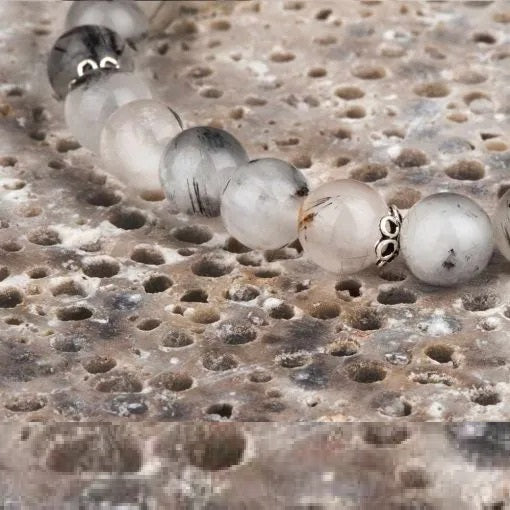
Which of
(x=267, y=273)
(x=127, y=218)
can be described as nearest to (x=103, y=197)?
(x=127, y=218)

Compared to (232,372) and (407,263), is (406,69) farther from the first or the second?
(232,372)

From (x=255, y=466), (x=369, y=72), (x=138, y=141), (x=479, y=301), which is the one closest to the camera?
(x=255, y=466)

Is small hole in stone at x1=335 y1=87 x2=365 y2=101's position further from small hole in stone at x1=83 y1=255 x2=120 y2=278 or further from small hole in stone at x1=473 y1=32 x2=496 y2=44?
small hole in stone at x1=83 y1=255 x2=120 y2=278

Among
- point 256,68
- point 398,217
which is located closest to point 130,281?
point 398,217

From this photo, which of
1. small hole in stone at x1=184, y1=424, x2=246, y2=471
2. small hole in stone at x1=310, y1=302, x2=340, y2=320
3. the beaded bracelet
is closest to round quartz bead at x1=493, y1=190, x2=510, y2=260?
the beaded bracelet

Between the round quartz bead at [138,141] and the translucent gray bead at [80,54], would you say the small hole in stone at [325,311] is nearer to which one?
the round quartz bead at [138,141]

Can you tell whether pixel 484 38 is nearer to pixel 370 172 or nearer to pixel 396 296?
pixel 370 172
